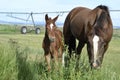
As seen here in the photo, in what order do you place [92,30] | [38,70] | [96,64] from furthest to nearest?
[38,70] < [92,30] < [96,64]

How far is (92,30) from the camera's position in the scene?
8383 millimetres

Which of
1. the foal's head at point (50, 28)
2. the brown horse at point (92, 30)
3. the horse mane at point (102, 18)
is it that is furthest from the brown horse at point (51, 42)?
the horse mane at point (102, 18)

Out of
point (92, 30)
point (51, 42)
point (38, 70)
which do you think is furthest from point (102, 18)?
point (38, 70)

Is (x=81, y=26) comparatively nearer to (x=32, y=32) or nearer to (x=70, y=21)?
(x=70, y=21)

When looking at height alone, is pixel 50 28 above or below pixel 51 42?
above

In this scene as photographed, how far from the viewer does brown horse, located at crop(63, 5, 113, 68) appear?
8.13 meters

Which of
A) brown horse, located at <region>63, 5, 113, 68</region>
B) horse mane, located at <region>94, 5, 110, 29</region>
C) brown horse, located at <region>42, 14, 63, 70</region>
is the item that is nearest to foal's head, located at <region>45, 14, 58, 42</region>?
brown horse, located at <region>42, 14, 63, 70</region>

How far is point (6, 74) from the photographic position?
319 inches

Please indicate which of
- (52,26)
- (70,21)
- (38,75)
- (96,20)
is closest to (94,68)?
(38,75)

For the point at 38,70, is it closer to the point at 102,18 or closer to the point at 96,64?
the point at 96,64

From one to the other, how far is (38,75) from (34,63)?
0.92 meters

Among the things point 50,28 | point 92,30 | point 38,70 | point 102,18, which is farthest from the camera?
point 50,28

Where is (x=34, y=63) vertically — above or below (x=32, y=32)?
above

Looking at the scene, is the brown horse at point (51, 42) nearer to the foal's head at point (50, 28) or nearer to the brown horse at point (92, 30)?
the foal's head at point (50, 28)
